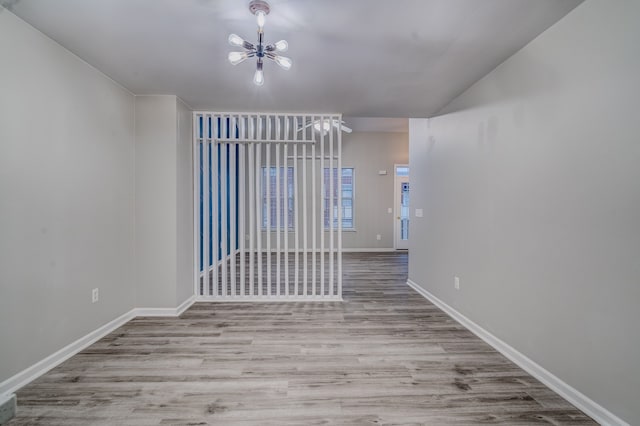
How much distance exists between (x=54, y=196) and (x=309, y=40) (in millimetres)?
2210

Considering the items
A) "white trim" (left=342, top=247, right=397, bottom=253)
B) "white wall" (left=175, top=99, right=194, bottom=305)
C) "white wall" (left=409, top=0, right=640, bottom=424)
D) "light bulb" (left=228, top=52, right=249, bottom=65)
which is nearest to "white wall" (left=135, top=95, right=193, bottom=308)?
"white wall" (left=175, top=99, right=194, bottom=305)

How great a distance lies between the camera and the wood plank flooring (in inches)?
68.1

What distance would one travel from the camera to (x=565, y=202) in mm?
1889

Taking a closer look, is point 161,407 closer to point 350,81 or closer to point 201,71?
point 201,71

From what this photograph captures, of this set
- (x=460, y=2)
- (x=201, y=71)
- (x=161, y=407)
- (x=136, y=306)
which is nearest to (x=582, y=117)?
(x=460, y=2)

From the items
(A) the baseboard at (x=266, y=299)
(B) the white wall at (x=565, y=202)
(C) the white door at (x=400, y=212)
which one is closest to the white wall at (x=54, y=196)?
(A) the baseboard at (x=266, y=299)

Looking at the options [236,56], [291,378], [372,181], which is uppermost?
[236,56]

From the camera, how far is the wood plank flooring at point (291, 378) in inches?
68.1

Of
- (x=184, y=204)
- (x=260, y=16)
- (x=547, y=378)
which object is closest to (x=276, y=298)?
(x=184, y=204)

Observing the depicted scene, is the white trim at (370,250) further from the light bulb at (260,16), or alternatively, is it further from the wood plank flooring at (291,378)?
the light bulb at (260,16)

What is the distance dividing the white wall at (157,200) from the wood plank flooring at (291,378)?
1.33 ft

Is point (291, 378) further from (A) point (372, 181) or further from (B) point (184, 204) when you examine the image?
(A) point (372, 181)

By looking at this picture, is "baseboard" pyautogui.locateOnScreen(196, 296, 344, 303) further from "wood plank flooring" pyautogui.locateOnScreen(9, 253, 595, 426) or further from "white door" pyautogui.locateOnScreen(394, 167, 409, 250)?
"white door" pyautogui.locateOnScreen(394, 167, 409, 250)

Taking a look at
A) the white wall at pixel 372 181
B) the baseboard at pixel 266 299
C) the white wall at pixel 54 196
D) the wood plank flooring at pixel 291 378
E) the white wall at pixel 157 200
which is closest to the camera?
the wood plank flooring at pixel 291 378
